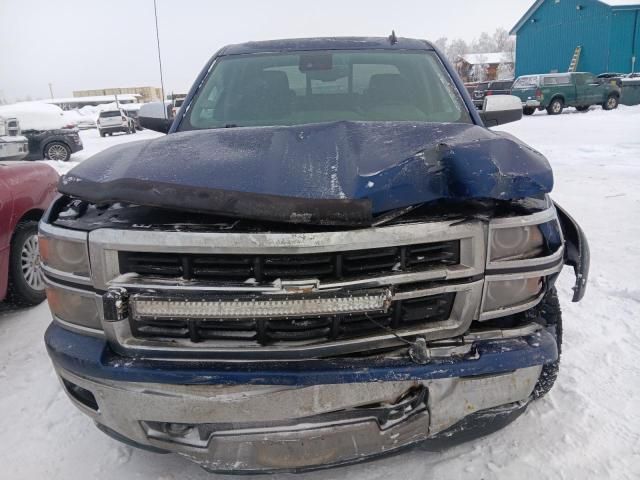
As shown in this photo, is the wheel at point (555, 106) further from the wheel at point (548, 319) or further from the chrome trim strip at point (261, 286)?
the chrome trim strip at point (261, 286)

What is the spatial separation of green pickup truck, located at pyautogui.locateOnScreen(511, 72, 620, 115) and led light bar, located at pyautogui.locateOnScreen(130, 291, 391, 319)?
2153cm

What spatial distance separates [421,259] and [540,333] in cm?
52

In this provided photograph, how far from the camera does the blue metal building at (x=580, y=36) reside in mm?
28750

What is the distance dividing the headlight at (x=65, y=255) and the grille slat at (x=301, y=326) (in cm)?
27

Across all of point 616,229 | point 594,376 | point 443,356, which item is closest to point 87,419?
point 443,356

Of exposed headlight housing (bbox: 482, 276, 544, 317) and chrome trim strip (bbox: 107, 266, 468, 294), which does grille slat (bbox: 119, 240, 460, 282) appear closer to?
chrome trim strip (bbox: 107, 266, 468, 294)

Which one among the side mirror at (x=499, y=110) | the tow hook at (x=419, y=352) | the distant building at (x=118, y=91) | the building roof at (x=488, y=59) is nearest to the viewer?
the tow hook at (x=419, y=352)

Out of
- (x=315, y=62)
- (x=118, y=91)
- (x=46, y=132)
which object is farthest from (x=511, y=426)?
(x=118, y=91)

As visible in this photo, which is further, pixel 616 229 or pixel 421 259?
pixel 616 229

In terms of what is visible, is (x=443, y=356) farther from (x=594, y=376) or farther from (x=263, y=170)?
(x=594, y=376)

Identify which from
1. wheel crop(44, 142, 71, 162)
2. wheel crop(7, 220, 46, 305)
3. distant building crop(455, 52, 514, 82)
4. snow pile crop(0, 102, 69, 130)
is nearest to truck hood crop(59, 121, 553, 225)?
wheel crop(7, 220, 46, 305)

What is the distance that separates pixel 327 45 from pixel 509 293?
7.26 feet

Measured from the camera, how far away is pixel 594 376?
2447 mm

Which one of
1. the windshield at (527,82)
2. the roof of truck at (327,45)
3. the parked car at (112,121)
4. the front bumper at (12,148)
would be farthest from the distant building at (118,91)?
the roof of truck at (327,45)
